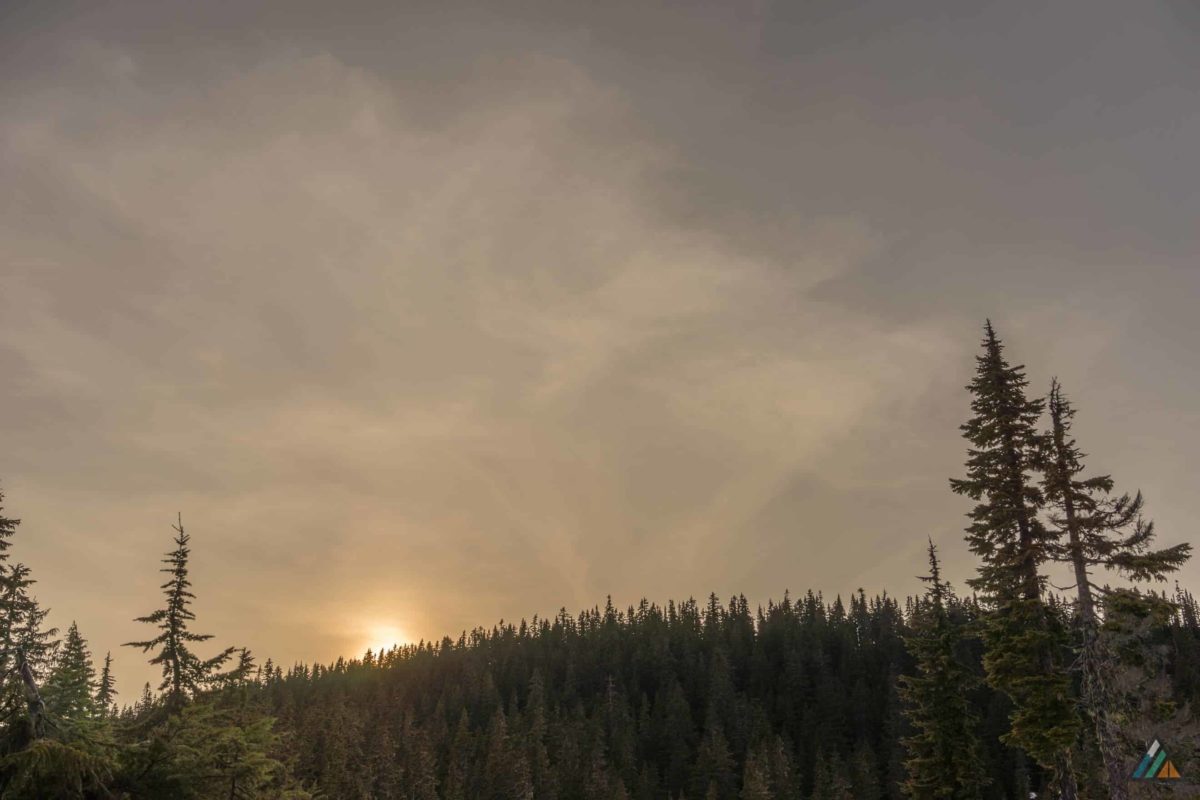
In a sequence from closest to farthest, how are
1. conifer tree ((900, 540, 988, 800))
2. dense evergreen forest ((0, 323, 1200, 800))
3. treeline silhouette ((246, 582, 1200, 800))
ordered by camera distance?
dense evergreen forest ((0, 323, 1200, 800)) < conifer tree ((900, 540, 988, 800)) < treeline silhouette ((246, 582, 1200, 800))

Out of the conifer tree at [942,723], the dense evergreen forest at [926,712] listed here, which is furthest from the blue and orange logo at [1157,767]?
the conifer tree at [942,723]

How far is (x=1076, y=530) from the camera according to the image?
93.3 feet

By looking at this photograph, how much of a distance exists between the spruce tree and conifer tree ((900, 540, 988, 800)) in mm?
10088

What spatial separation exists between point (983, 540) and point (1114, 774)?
8.43 meters

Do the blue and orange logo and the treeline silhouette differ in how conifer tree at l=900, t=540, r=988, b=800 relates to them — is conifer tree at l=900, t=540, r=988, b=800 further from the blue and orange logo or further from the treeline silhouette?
→ the blue and orange logo

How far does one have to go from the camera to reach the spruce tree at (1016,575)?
29.0m

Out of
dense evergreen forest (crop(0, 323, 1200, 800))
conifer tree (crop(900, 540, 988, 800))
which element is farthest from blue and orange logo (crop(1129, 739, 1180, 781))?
conifer tree (crop(900, 540, 988, 800))

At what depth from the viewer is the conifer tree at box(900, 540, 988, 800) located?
40.2 meters

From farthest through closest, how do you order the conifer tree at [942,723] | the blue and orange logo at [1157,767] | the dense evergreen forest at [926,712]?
the conifer tree at [942,723]
the blue and orange logo at [1157,767]
the dense evergreen forest at [926,712]

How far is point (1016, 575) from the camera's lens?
30438 mm

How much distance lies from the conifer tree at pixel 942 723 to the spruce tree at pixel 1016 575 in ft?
33.1

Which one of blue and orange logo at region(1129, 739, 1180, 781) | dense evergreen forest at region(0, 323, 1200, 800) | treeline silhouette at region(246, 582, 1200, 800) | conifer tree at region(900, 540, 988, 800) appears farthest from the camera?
treeline silhouette at region(246, 582, 1200, 800)

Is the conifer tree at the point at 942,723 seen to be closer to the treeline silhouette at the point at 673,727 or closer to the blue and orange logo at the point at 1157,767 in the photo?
the treeline silhouette at the point at 673,727

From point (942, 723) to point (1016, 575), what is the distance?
14052mm
